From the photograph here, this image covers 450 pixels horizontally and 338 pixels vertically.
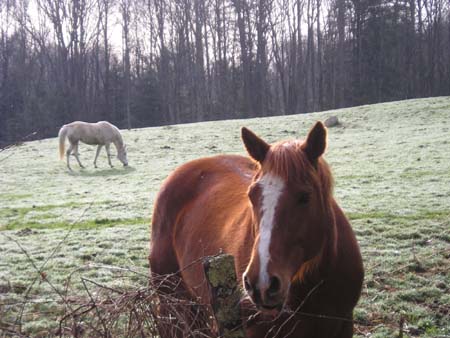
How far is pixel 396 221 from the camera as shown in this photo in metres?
7.82

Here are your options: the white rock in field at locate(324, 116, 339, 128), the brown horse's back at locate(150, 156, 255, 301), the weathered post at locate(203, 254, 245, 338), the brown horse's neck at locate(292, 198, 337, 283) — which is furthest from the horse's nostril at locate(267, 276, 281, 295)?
the white rock in field at locate(324, 116, 339, 128)

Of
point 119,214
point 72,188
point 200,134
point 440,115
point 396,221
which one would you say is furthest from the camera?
point 200,134

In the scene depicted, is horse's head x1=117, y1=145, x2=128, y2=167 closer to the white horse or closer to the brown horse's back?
the white horse

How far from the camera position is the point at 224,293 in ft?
5.31

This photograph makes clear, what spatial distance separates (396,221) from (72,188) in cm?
1085

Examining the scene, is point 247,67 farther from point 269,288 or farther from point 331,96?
point 269,288

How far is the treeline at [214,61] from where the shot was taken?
40438 mm

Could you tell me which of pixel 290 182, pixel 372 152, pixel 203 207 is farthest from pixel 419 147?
pixel 290 182

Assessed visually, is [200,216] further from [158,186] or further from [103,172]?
[103,172]

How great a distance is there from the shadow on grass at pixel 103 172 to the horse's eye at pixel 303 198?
1579 cm

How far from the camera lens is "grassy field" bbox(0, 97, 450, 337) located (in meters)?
4.43

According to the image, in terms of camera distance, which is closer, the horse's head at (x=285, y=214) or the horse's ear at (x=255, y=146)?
the horse's head at (x=285, y=214)

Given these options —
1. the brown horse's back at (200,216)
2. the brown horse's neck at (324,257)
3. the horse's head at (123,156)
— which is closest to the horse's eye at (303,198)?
the brown horse's neck at (324,257)

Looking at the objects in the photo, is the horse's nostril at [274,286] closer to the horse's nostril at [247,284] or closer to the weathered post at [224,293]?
the horse's nostril at [247,284]
